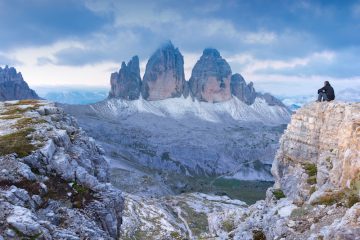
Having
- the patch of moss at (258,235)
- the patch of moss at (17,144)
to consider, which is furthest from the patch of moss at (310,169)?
the patch of moss at (17,144)

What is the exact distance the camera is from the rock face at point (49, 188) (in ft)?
95.7

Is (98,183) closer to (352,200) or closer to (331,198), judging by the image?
(331,198)

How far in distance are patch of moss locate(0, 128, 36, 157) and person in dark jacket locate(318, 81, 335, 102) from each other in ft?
126

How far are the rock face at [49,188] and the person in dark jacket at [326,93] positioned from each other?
3134 cm

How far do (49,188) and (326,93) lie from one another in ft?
127

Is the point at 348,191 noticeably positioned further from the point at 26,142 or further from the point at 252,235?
the point at 26,142

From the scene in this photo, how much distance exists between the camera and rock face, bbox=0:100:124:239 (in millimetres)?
29156

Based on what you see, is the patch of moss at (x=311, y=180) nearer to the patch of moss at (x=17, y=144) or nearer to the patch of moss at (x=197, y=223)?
the patch of moss at (x=17, y=144)

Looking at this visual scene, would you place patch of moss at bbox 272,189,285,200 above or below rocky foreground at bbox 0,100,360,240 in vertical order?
below

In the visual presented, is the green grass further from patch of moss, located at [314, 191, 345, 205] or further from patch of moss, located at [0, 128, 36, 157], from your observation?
patch of moss, located at [0, 128, 36, 157]

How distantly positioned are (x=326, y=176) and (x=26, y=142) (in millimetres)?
32072

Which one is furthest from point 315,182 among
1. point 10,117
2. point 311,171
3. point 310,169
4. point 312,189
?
point 10,117

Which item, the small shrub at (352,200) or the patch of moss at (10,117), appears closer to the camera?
the small shrub at (352,200)

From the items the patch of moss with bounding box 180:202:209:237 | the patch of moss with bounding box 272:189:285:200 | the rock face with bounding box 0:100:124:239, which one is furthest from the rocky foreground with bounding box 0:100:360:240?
the patch of moss with bounding box 180:202:209:237
